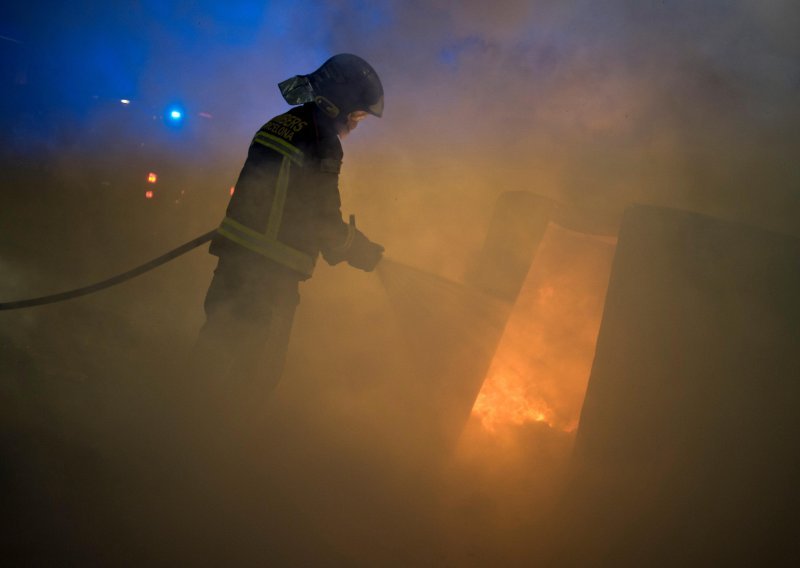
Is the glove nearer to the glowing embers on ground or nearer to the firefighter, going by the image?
the firefighter

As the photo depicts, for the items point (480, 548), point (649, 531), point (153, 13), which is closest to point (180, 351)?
point (480, 548)

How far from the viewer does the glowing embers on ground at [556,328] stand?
2971 mm

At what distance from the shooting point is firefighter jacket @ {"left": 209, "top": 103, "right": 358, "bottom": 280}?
251 cm

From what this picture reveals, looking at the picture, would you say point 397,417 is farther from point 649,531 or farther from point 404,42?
point 404,42

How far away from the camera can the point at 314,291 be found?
524 centimetres

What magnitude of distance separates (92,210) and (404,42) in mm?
5856

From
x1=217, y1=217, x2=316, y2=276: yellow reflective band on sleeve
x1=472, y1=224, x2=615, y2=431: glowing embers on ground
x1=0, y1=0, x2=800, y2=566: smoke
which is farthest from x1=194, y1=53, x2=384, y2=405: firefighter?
x1=472, y1=224, x2=615, y2=431: glowing embers on ground

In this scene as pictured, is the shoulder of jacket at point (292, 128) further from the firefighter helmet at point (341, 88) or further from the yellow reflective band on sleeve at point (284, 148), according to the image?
the firefighter helmet at point (341, 88)

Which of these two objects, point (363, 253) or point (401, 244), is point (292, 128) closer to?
point (363, 253)

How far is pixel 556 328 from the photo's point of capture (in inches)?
119

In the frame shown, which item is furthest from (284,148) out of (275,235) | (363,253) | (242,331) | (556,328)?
(556,328)

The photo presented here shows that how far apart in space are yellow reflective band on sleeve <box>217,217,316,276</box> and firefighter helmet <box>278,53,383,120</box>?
2.32ft

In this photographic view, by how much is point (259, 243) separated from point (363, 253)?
1.77 ft

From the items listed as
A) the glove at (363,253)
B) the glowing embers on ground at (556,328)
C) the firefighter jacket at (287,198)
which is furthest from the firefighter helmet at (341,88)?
the glowing embers on ground at (556,328)
